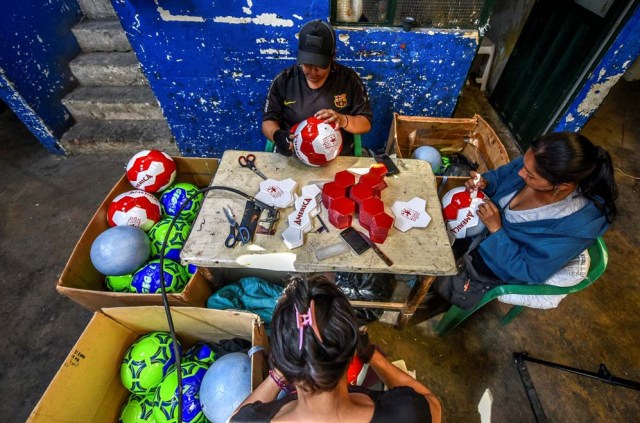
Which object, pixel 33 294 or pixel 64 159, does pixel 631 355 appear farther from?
pixel 64 159

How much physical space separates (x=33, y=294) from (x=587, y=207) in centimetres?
376

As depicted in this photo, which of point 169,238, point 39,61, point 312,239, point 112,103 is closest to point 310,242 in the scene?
point 312,239

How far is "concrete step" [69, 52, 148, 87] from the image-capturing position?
136 inches

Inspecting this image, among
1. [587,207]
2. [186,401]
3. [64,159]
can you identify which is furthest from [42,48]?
[587,207]

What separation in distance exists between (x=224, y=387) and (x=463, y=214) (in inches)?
61.9

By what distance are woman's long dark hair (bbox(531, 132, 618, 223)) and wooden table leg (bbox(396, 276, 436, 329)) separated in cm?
74

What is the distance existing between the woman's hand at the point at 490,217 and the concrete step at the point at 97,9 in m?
4.50

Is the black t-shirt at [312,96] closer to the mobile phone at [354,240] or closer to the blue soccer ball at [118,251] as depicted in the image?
the mobile phone at [354,240]

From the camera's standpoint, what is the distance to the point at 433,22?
2.43 meters

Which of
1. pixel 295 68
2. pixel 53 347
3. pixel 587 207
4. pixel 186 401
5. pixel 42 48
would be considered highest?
pixel 295 68

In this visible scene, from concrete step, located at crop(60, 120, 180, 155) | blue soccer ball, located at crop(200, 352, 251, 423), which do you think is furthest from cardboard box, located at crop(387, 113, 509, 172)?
concrete step, located at crop(60, 120, 180, 155)

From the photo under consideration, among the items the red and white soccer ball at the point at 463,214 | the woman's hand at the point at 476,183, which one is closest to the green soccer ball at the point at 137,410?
the red and white soccer ball at the point at 463,214

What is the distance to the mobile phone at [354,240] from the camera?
1449 mm

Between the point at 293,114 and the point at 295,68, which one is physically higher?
the point at 295,68
